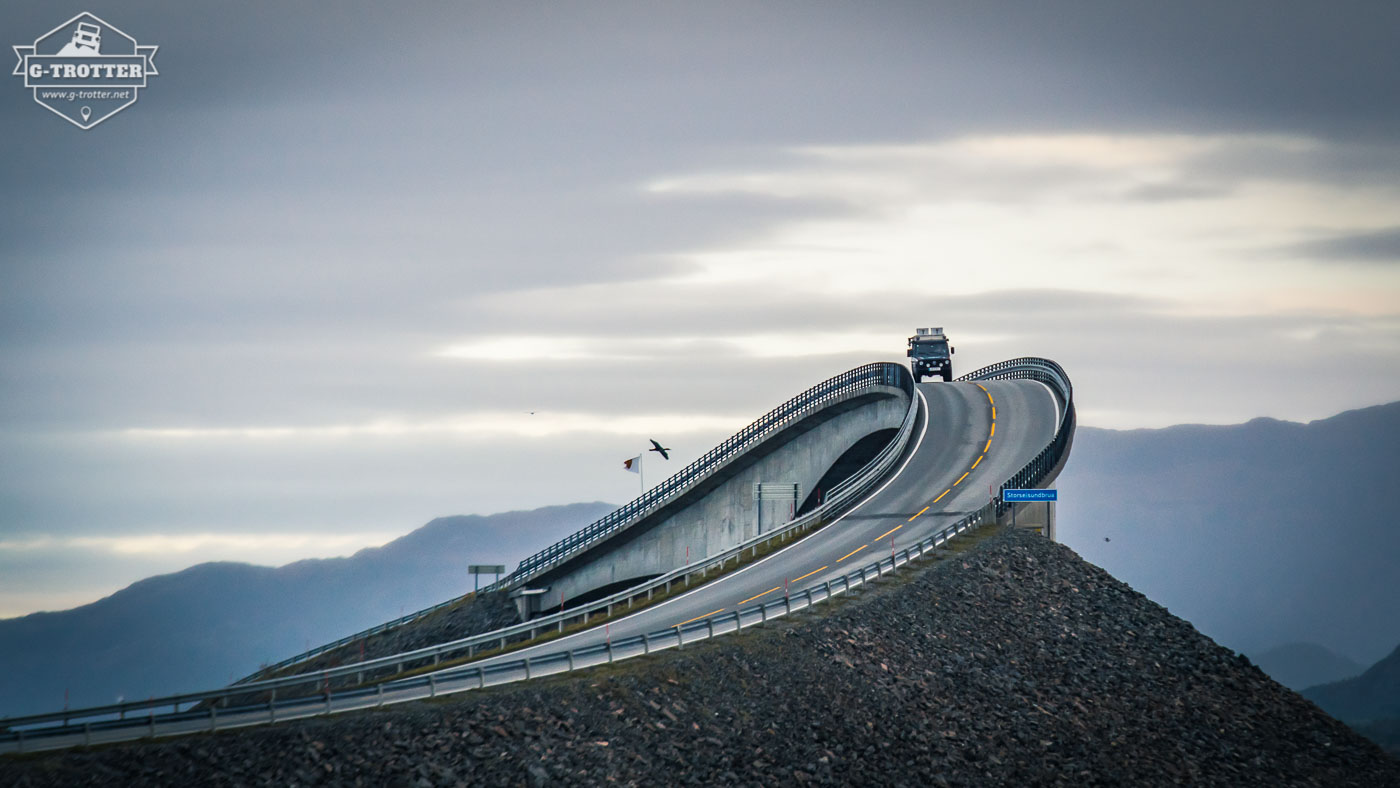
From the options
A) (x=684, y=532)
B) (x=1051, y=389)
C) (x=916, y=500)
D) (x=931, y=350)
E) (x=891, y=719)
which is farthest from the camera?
(x=931, y=350)

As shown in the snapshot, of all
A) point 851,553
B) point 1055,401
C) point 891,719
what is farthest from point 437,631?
point 1055,401

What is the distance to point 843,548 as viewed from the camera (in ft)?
188

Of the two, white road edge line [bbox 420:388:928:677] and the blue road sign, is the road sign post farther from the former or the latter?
white road edge line [bbox 420:388:928:677]

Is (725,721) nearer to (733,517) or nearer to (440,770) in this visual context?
(440,770)

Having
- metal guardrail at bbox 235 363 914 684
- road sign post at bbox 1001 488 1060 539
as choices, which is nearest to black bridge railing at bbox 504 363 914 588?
metal guardrail at bbox 235 363 914 684

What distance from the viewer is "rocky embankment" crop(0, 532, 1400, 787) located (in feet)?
108

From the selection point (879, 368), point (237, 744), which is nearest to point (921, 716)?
point (237, 744)

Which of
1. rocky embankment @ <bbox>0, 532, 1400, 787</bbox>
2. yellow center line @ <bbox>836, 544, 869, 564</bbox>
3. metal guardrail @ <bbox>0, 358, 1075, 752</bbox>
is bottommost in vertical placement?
rocky embankment @ <bbox>0, 532, 1400, 787</bbox>

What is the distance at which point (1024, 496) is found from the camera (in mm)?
58844

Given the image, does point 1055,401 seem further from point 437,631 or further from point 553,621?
point 553,621

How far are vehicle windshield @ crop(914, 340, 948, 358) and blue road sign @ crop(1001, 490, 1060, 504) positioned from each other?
34.0 metres

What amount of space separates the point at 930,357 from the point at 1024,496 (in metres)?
35.3

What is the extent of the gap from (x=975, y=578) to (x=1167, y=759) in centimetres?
1154

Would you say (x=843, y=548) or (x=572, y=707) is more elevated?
(x=843, y=548)
